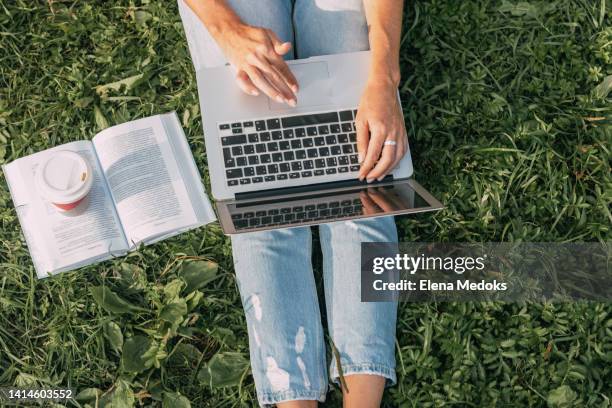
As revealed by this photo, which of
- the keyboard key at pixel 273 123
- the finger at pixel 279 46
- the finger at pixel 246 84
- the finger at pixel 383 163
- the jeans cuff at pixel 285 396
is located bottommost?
the jeans cuff at pixel 285 396

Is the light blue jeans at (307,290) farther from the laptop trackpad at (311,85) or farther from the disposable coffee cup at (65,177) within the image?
the disposable coffee cup at (65,177)

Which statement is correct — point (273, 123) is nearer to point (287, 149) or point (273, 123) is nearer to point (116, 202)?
point (287, 149)

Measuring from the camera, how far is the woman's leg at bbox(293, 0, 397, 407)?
1.92 metres

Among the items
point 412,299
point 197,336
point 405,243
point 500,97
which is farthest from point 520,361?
point 197,336

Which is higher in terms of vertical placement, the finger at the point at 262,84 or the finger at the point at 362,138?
the finger at the point at 262,84

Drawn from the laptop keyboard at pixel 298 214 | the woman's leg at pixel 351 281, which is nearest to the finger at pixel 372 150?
the laptop keyboard at pixel 298 214

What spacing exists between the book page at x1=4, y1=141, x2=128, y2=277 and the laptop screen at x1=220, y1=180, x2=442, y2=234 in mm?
583

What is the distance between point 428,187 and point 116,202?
1.13 m

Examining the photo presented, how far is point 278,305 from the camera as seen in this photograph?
6.26ft

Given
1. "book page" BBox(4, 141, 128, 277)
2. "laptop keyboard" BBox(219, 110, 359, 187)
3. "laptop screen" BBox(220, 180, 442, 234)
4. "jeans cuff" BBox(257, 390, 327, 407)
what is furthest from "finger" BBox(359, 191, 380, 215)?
"book page" BBox(4, 141, 128, 277)

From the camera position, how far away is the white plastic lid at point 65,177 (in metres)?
1.96

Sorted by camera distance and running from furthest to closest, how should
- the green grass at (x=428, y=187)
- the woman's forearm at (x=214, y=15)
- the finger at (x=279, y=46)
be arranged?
1. the green grass at (x=428, y=187)
2. the woman's forearm at (x=214, y=15)
3. the finger at (x=279, y=46)

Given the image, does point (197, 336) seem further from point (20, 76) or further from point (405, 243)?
point (20, 76)

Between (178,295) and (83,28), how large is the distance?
111 centimetres
